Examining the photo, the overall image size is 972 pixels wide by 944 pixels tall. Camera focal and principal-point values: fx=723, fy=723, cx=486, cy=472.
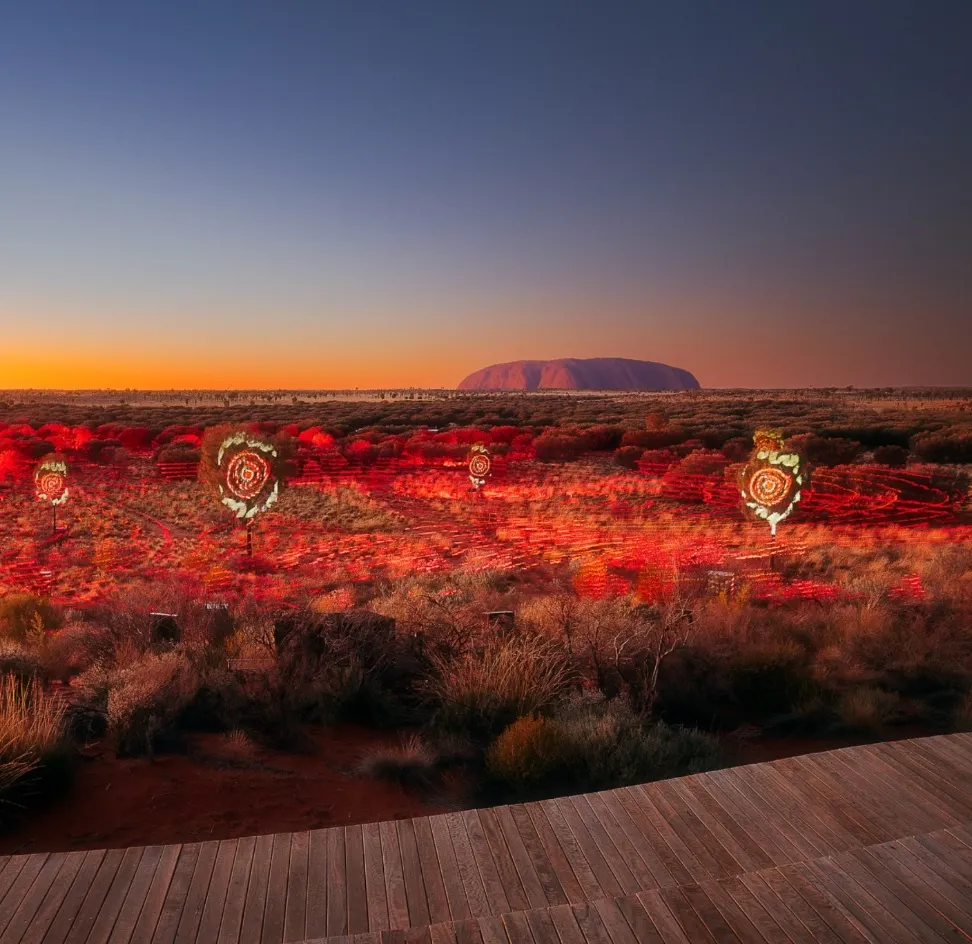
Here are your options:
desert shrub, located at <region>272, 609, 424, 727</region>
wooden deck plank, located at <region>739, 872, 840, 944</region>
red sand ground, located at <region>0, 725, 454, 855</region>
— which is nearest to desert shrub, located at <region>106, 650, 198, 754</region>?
red sand ground, located at <region>0, 725, 454, 855</region>

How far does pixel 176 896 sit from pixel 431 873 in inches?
49.0

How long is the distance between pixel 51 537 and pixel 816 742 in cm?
1899

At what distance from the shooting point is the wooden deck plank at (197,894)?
3287mm

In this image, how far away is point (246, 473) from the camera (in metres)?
17.5

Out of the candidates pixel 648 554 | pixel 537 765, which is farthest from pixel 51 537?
pixel 537 765

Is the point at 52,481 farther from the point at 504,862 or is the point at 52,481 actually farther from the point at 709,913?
the point at 709,913

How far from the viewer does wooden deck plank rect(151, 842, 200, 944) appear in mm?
3275

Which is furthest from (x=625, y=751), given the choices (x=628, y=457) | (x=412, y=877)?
(x=628, y=457)

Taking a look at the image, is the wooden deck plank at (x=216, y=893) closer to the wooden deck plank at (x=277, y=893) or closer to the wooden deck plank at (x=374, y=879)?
the wooden deck plank at (x=277, y=893)

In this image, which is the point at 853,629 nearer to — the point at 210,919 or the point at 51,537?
the point at 210,919

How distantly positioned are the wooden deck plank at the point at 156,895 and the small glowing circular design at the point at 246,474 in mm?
13910

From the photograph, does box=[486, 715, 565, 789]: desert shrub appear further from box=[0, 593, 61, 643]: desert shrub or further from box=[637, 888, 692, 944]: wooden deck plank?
box=[0, 593, 61, 643]: desert shrub

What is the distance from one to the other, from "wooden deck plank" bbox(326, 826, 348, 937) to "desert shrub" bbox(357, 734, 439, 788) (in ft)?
5.62

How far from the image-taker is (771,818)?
14.3 feet
